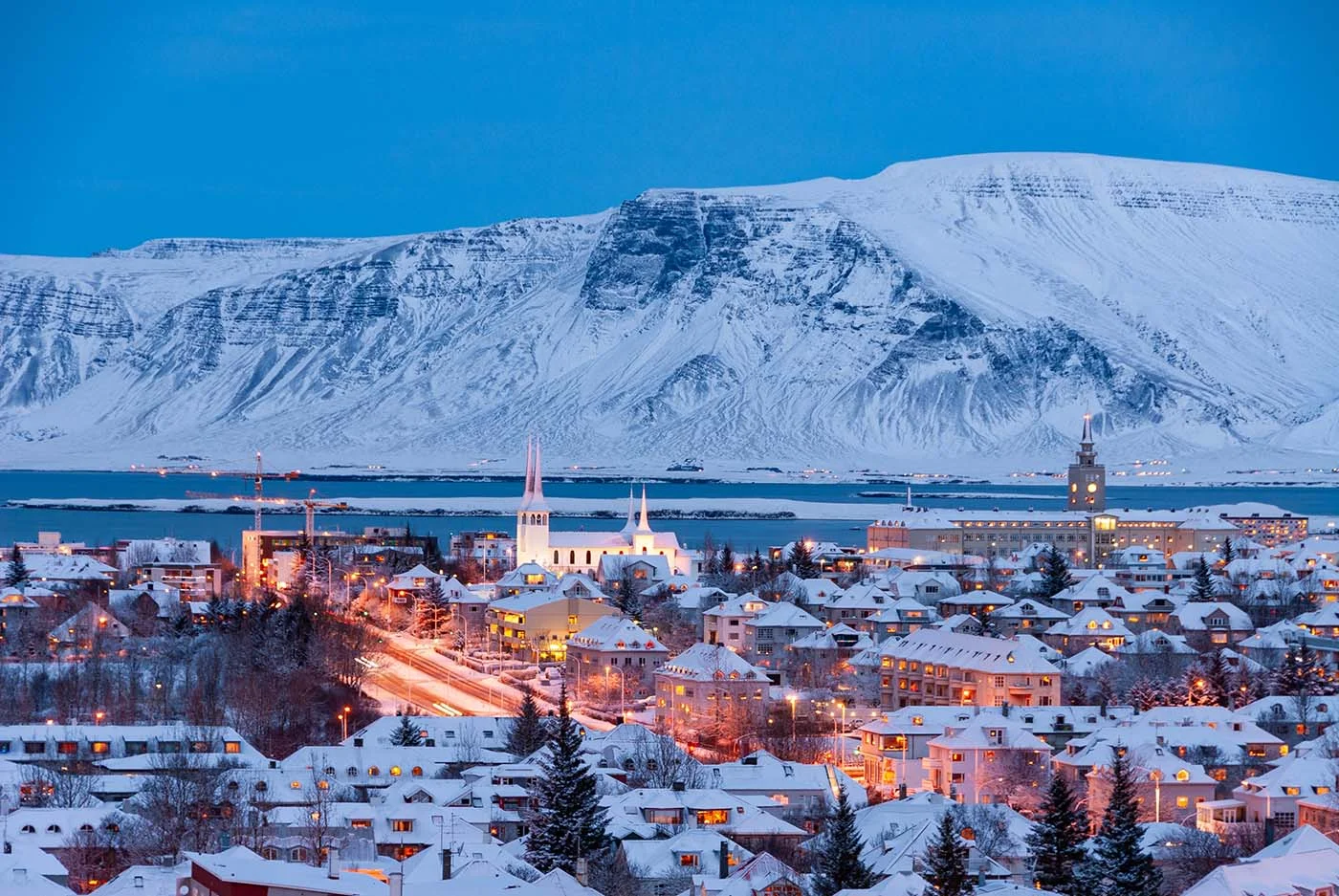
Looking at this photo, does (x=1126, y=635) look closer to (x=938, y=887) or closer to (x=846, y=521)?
(x=938, y=887)

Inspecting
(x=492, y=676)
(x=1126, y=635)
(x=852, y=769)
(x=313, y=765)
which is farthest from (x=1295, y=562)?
(x=313, y=765)

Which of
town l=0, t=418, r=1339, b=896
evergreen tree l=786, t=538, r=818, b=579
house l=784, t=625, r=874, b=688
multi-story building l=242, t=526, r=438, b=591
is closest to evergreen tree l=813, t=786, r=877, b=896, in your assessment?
town l=0, t=418, r=1339, b=896

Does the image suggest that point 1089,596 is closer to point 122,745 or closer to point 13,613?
point 13,613

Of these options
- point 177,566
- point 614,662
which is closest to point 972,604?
point 614,662

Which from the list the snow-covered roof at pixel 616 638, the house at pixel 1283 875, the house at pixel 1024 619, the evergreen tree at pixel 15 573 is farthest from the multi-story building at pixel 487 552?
the house at pixel 1283 875

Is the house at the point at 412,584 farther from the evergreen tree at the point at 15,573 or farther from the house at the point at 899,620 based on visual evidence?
the house at the point at 899,620

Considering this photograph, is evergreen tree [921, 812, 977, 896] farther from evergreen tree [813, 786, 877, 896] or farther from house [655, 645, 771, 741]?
house [655, 645, 771, 741]
